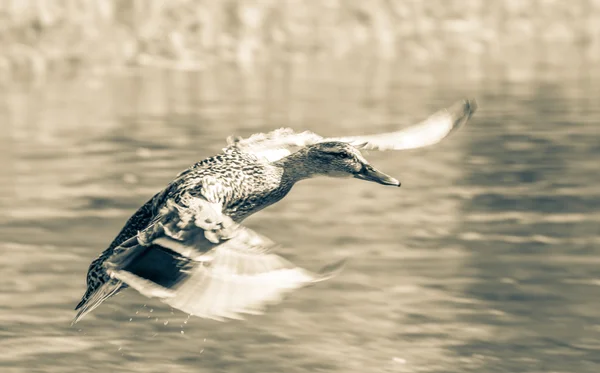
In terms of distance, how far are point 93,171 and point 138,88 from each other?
7848 millimetres

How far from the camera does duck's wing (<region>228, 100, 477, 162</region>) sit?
794 centimetres

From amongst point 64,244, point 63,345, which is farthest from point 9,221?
point 63,345

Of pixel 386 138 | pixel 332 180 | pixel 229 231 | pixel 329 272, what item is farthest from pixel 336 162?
pixel 332 180

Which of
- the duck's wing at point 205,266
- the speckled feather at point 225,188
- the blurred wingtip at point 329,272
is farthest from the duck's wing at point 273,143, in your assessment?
the blurred wingtip at point 329,272

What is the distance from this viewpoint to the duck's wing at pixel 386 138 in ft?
26.0

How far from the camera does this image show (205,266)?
22.2 ft

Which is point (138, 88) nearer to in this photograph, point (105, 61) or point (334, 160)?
point (105, 61)

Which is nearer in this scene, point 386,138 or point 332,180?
point 386,138

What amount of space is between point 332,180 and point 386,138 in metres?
7.61

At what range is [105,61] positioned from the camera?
24.5m

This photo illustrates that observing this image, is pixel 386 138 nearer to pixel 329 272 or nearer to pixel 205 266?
pixel 205 266

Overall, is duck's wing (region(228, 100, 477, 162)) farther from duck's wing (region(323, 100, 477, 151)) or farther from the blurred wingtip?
the blurred wingtip

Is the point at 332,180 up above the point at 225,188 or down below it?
below

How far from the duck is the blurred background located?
1.26 m
